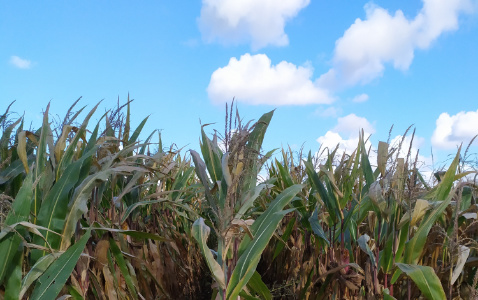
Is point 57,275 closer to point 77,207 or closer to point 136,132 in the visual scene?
point 77,207

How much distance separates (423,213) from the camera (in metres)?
1.83

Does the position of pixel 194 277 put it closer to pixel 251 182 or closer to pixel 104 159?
pixel 251 182

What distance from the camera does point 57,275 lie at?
1.46 m

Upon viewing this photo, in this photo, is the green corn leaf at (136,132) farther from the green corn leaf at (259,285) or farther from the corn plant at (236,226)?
the green corn leaf at (259,285)

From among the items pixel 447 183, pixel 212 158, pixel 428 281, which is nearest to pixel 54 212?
pixel 212 158

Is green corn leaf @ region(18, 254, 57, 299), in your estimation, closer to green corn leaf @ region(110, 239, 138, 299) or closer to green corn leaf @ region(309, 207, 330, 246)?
green corn leaf @ region(110, 239, 138, 299)

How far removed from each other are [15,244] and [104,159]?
497 millimetres

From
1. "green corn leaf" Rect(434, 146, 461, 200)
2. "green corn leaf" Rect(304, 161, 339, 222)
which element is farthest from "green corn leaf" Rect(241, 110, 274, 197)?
"green corn leaf" Rect(434, 146, 461, 200)

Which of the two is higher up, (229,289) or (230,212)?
(230,212)

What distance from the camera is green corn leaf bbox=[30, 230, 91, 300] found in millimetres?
1437

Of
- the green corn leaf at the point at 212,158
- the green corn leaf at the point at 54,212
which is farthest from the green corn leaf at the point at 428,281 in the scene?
the green corn leaf at the point at 54,212

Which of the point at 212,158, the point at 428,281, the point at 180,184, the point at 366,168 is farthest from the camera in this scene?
the point at 180,184

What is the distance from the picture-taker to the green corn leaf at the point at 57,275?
144cm

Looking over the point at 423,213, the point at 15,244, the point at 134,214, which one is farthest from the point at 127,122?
the point at 423,213
